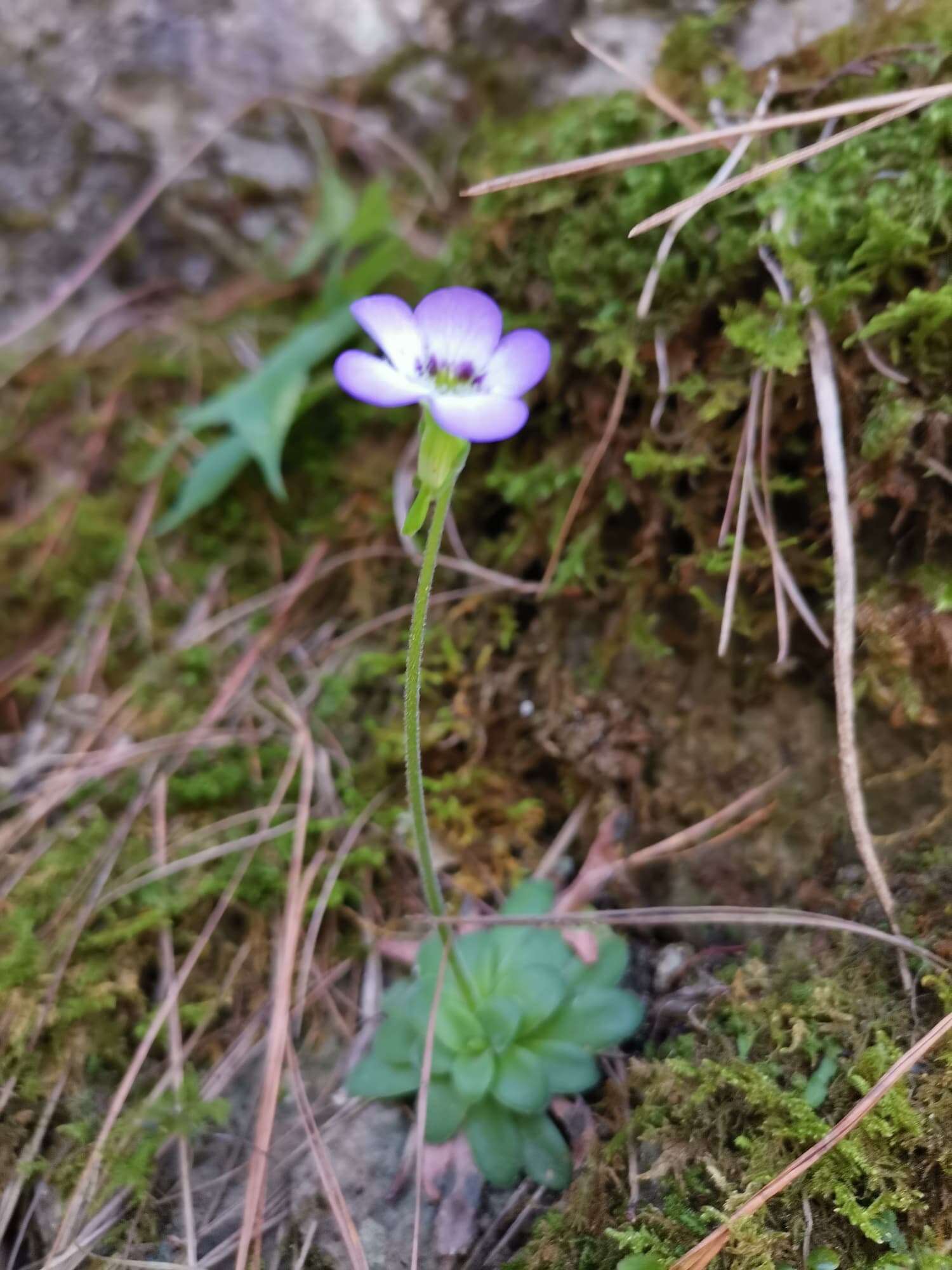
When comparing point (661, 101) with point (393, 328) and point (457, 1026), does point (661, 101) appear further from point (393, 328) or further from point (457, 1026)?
point (457, 1026)

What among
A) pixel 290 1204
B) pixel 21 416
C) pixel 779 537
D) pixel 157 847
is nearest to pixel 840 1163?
pixel 290 1204

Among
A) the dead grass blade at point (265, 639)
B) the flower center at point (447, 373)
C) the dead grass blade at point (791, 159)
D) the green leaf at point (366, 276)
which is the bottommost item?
the dead grass blade at point (265, 639)

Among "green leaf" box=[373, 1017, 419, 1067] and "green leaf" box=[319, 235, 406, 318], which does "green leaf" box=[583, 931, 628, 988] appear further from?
"green leaf" box=[319, 235, 406, 318]

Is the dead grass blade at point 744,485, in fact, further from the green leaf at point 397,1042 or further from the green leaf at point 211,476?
the green leaf at point 211,476

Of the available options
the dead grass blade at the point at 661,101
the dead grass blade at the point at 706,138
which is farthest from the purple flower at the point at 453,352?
the dead grass blade at the point at 661,101

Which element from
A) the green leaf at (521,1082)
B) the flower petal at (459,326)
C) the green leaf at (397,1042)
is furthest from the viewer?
the green leaf at (397,1042)

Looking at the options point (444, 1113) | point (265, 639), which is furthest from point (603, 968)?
point (265, 639)

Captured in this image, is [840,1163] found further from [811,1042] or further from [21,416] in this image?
[21,416]
